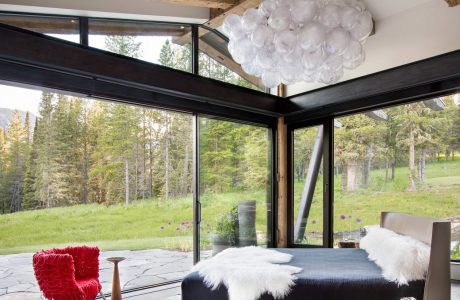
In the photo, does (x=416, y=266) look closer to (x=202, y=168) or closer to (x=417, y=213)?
(x=417, y=213)

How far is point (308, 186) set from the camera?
5258 mm

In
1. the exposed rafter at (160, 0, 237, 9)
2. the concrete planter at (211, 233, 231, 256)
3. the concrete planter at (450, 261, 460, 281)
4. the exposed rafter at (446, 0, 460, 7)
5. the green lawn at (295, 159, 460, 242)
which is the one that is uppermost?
the exposed rafter at (160, 0, 237, 9)

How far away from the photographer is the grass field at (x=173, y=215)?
432 cm

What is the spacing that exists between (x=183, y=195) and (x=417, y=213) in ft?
14.7

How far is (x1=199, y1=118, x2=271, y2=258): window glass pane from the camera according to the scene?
4.64 meters

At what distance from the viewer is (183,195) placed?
24.9 ft

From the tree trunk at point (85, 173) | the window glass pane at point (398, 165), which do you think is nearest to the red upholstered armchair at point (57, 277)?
the window glass pane at point (398, 165)

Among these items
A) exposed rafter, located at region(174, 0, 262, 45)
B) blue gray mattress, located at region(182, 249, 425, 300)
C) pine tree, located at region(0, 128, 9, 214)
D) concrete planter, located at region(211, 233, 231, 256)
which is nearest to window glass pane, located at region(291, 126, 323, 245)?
concrete planter, located at region(211, 233, 231, 256)

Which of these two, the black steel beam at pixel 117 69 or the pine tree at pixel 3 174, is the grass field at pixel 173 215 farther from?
the black steel beam at pixel 117 69

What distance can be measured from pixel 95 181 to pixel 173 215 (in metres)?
1.69

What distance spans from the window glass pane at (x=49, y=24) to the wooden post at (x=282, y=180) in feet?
9.66

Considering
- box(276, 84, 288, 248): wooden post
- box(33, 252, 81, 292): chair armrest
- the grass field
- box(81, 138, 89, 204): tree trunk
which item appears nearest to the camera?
box(33, 252, 81, 292): chair armrest

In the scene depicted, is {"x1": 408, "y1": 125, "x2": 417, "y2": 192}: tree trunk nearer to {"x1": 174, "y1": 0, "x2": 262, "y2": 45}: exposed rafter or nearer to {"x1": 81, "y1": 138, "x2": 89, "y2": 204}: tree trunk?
{"x1": 174, "y1": 0, "x2": 262, "y2": 45}: exposed rafter

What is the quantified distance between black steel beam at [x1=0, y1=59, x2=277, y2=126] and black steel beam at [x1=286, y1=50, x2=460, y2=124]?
111 centimetres
